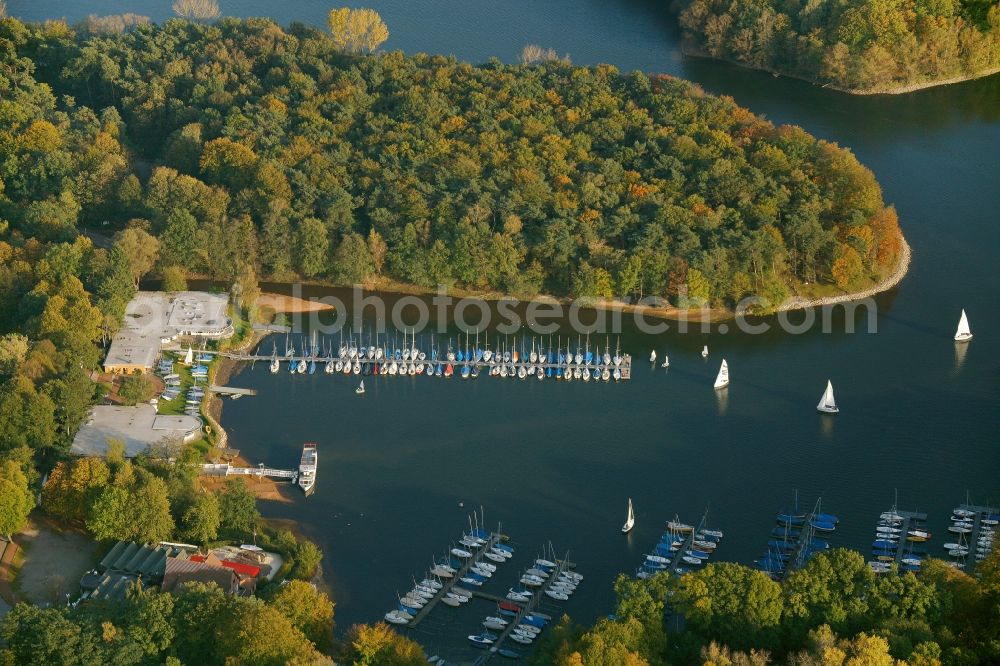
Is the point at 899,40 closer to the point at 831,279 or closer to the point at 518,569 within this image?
the point at 831,279

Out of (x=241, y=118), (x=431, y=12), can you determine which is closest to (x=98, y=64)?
(x=241, y=118)

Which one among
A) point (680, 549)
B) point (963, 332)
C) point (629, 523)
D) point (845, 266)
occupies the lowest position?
point (680, 549)

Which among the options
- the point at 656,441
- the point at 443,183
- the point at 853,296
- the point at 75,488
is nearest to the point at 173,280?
the point at 443,183

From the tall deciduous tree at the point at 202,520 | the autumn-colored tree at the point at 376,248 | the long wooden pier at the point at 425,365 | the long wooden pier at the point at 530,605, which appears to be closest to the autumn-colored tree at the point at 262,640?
the long wooden pier at the point at 530,605

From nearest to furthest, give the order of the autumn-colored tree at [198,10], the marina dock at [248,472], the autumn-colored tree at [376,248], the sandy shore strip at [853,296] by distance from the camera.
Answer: the marina dock at [248,472] → the sandy shore strip at [853,296] → the autumn-colored tree at [376,248] → the autumn-colored tree at [198,10]

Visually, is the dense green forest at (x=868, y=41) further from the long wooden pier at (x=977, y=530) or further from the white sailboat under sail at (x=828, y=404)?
the long wooden pier at (x=977, y=530)

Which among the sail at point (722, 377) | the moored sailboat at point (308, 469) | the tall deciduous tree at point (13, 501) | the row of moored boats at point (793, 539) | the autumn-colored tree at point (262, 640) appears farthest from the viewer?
the sail at point (722, 377)

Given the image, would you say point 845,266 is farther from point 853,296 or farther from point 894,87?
point 894,87
